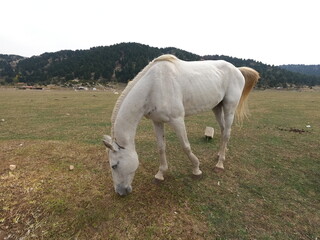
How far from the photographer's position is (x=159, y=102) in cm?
351

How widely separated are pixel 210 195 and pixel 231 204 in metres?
0.42

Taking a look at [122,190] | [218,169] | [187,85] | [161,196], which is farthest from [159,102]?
[218,169]

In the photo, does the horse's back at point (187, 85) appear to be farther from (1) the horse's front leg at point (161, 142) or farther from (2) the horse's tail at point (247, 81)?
(2) the horse's tail at point (247, 81)

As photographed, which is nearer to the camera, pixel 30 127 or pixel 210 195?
pixel 210 195

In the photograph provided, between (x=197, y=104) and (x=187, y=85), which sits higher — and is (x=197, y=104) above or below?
below

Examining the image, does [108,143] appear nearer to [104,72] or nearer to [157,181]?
[157,181]

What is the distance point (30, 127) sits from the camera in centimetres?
941

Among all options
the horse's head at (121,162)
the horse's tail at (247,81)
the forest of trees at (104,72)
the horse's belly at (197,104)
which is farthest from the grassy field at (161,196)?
the forest of trees at (104,72)

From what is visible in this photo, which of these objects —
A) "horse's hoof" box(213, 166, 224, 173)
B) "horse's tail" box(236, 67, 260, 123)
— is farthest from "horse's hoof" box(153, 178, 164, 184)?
"horse's tail" box(236, 67, 260, 123)

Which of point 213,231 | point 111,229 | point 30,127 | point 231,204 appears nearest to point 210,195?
point 231,204

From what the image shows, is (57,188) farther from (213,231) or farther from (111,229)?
(213,231)

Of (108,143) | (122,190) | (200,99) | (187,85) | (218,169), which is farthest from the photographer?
(218,169)

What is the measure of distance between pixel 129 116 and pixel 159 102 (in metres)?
0.59

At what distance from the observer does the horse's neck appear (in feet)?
10.9
